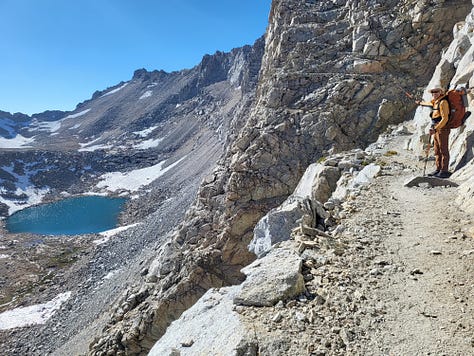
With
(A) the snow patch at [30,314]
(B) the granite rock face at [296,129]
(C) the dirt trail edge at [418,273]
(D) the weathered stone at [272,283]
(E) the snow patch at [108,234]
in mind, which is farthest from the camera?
(E) the snow patch at [108,234]

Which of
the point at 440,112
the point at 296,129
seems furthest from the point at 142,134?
the point at 440,112

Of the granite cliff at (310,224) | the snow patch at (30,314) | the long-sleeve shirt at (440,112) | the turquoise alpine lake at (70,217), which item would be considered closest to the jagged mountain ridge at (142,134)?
the turquoise alpine lake at (70,217)

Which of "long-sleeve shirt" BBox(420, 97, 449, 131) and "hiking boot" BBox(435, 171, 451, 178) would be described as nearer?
"long-sleeve shirt" BBox(420, 97, 449, 131)

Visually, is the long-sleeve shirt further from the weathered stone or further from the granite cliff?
the weathered stone

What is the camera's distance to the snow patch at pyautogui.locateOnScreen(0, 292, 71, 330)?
3564cm

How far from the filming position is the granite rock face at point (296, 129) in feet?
77.2

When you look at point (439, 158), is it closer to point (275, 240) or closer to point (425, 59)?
point (275, 240)

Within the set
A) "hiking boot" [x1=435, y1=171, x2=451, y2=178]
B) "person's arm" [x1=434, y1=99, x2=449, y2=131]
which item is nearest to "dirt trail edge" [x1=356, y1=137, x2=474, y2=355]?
"hiking boot" [x1=435, y1=171, x2=451, y2=178]

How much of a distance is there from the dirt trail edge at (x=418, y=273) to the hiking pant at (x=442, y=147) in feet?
4.13

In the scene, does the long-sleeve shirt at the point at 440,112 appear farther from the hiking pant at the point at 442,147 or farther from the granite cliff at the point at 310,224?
the granite cliff at the point at 310,224

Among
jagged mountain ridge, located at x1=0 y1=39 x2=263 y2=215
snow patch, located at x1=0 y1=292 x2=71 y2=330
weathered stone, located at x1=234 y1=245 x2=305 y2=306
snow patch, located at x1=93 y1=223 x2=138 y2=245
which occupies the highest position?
jagged mountain ridge, located at x1=0 y1=39 x2=263 y2=215

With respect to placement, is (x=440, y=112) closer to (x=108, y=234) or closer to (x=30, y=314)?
(x=30, y=314)

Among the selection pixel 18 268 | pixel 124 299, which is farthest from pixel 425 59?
pixel 18 268

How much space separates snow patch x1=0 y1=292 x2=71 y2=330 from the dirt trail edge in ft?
126
